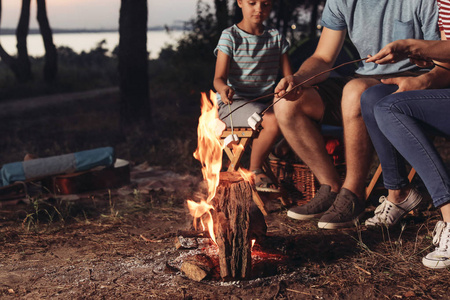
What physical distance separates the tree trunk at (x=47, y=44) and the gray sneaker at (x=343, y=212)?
525 inches

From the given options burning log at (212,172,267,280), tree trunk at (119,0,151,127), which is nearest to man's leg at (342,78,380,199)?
burning log at (212,172,267,280)

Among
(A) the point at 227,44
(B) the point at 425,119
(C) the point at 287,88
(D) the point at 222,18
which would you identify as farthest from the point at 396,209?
(D) the point at 222,18

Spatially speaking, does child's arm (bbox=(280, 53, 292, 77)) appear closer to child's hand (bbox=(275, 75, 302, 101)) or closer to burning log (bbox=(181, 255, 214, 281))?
child's hand (bbox=(275, 75, 302, 101))

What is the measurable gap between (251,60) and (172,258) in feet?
5.78

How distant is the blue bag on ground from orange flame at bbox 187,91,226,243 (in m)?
1.63

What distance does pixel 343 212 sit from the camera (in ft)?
10.5

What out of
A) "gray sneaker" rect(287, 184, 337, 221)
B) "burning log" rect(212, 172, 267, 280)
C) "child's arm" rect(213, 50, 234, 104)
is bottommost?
"gray sneaker" rect(287, 184, 337, 221)

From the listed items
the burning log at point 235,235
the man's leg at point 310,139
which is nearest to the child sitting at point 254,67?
the man's leg at point 310,139

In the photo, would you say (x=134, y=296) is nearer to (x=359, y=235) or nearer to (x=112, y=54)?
(x=359, y=235)

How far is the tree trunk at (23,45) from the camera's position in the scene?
14672 mm

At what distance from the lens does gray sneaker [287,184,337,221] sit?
11.2ft

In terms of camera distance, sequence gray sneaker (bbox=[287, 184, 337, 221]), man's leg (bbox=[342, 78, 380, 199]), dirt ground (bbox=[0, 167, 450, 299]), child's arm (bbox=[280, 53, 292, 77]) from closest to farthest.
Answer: dirt ground (bbox=[0, 167, 450, 299]) < man's leg (bbox=[342, 78, 380, 199]) < gray sneaker (bbox=[287, 184, 337, 221]) < child's arm (bbox=[280, 53, 292, 77])

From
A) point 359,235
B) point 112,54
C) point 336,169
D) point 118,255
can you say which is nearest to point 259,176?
point 336,169

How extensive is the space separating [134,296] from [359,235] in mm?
→ 1351
